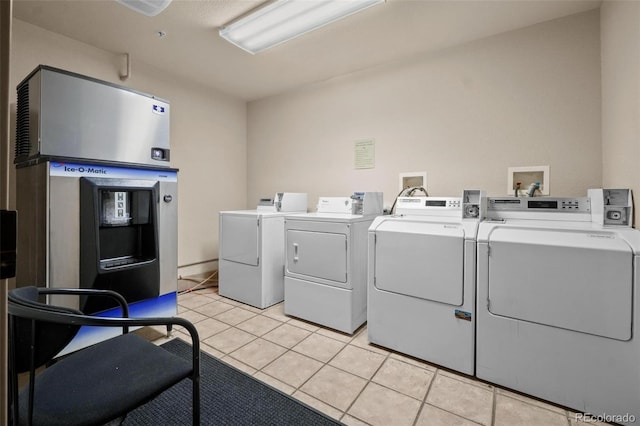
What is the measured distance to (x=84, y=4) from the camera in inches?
84.7

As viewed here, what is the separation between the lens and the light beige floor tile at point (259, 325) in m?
2.43

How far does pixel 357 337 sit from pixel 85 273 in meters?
2.02

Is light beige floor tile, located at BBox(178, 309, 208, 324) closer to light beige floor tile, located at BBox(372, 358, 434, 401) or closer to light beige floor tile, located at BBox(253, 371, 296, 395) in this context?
light beige floor tile, located at BBox(253, 371, 296, 395)

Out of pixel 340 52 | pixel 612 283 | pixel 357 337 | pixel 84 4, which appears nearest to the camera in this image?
pixel 612 283

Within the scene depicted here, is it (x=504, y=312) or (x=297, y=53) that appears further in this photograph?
(x=297, y=53)

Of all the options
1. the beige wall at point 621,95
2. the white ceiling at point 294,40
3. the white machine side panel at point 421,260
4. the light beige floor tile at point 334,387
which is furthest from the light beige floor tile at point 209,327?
the beige wall at point 621,95

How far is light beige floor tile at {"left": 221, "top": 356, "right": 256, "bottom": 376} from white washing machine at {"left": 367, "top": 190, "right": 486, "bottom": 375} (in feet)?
2.97

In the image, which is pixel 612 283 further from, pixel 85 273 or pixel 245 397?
pixel 85 273

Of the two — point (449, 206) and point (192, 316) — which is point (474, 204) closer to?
point (449, 206)

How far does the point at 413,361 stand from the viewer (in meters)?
2.00

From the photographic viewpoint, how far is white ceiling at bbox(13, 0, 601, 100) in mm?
2174

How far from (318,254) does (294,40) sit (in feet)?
6.46

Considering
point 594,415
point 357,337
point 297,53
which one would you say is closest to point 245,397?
point 357,337

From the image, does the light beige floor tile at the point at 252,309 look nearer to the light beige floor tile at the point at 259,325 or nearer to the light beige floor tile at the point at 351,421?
the light beige floor tile at the point at 259,325
